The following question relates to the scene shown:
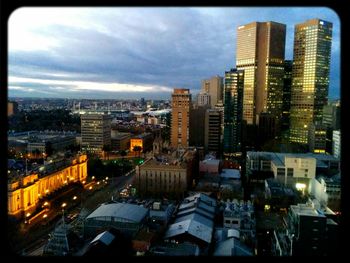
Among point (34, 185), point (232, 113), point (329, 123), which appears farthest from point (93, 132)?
point (329, 123)

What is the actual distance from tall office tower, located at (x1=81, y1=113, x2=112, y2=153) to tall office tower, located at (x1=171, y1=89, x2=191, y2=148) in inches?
116

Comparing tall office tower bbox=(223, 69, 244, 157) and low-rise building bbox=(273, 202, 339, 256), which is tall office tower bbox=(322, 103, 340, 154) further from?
low-rise building bbox=(273, 202, 339, 256)

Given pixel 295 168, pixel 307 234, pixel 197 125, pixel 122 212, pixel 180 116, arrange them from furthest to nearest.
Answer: pixel 197 125 < pixel 180 116 < pixel 295 168 < pixel 122 212 < pixel 307 234

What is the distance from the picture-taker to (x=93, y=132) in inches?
539

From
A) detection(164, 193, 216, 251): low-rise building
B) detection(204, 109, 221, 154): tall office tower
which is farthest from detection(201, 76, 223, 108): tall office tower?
detection(164, 193, 216, 251): low-rise building

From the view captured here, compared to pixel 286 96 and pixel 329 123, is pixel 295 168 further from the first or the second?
pixel 286 96

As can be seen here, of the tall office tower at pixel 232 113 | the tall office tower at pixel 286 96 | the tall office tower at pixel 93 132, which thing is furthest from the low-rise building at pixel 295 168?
the tall office tower at pixel 286 96

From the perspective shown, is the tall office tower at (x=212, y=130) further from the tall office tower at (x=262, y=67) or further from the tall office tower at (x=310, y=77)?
the tall office tower at (x=262, y=67)

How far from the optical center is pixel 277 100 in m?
18.2

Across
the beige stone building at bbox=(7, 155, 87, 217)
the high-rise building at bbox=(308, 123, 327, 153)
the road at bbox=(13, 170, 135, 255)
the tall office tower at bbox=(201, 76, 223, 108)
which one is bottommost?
the road at bbox=(13, 170, 135, 255)

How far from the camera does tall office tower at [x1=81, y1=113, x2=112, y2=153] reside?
1360cm

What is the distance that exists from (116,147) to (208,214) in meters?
9.48

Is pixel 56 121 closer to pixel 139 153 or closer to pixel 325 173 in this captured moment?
pixel 139 153

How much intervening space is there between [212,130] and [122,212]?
323 inches
